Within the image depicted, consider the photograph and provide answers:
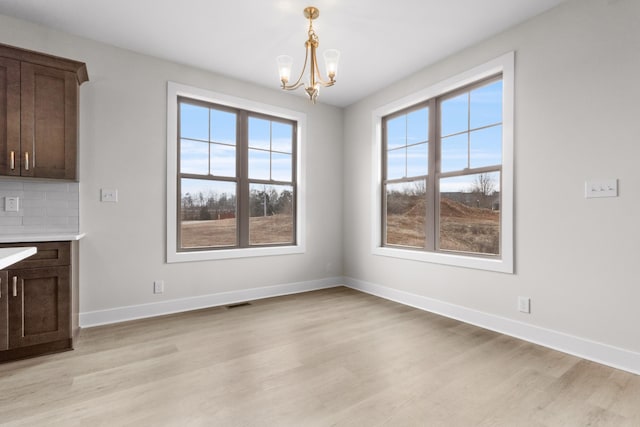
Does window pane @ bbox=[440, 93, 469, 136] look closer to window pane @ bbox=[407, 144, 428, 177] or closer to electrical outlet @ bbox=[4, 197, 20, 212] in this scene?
window pane @ bbox=[407, 144, 428, 177]

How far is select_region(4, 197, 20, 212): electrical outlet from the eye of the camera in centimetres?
271

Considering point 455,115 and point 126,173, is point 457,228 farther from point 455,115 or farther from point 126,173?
point 126,173

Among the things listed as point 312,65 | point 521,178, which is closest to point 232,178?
point 312,65

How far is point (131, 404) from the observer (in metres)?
1.83

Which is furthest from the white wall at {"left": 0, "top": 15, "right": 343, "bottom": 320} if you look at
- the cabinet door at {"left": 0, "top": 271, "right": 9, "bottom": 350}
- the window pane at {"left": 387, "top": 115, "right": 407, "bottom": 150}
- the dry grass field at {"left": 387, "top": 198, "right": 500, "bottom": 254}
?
the dry grass field at {"left": 387, "top": 198, "right": 500, "bottom": 254}

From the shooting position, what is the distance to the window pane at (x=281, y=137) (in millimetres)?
4426

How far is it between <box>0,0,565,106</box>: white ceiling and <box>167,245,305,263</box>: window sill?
2.16 metres

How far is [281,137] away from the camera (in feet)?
14.8

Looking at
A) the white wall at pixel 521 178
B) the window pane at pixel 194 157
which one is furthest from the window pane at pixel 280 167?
the window pane at pixel 194 157

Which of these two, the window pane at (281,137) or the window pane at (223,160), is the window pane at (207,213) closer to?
the window pane at (223,160)

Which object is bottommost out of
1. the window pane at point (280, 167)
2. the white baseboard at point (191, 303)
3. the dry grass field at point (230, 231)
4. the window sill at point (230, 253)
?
the white baseboard at point (191, 303)

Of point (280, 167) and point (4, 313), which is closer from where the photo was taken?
point (4, 313)

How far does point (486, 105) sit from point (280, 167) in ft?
8.58

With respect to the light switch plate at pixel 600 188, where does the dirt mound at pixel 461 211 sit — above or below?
below
